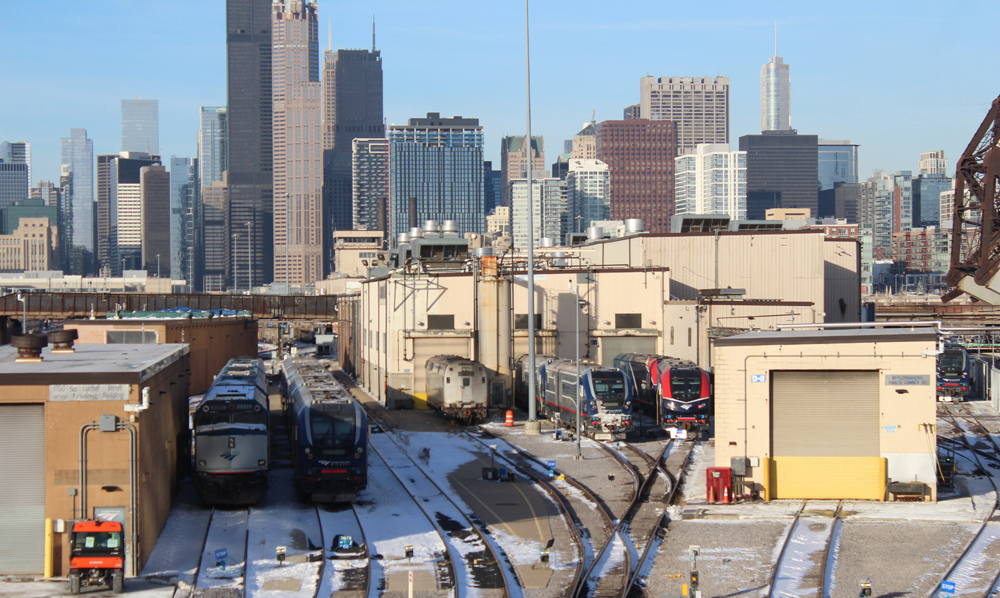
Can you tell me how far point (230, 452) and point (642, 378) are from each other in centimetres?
2594

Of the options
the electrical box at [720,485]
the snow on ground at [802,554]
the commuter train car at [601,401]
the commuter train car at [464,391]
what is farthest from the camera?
the commuter train car at [464,391]

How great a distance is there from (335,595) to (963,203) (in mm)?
60761

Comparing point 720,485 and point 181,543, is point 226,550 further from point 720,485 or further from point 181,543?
point 720,485

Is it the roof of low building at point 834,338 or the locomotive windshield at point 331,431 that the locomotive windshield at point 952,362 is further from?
the locomotive windshield at point 331,431

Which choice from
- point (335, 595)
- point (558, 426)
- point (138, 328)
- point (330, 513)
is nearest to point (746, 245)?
point (558, 426)

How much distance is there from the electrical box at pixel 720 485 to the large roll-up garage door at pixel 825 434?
134cm

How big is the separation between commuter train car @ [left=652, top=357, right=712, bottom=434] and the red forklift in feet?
81.9

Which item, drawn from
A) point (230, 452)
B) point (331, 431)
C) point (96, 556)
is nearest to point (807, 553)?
point (331, 431)

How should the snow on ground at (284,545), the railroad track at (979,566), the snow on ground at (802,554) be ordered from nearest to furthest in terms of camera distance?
the railroad track at (979,566), the snow on ground at (802,554), the snow on ground at (284,545)

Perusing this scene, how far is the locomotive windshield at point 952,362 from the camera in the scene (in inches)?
2085

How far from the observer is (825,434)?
27.0 m

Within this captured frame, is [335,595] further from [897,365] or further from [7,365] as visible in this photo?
[897,365]

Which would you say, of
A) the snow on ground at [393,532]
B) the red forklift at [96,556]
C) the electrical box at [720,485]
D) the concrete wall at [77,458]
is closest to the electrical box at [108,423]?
the concrete wall at [77,458]

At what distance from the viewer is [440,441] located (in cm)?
3900
